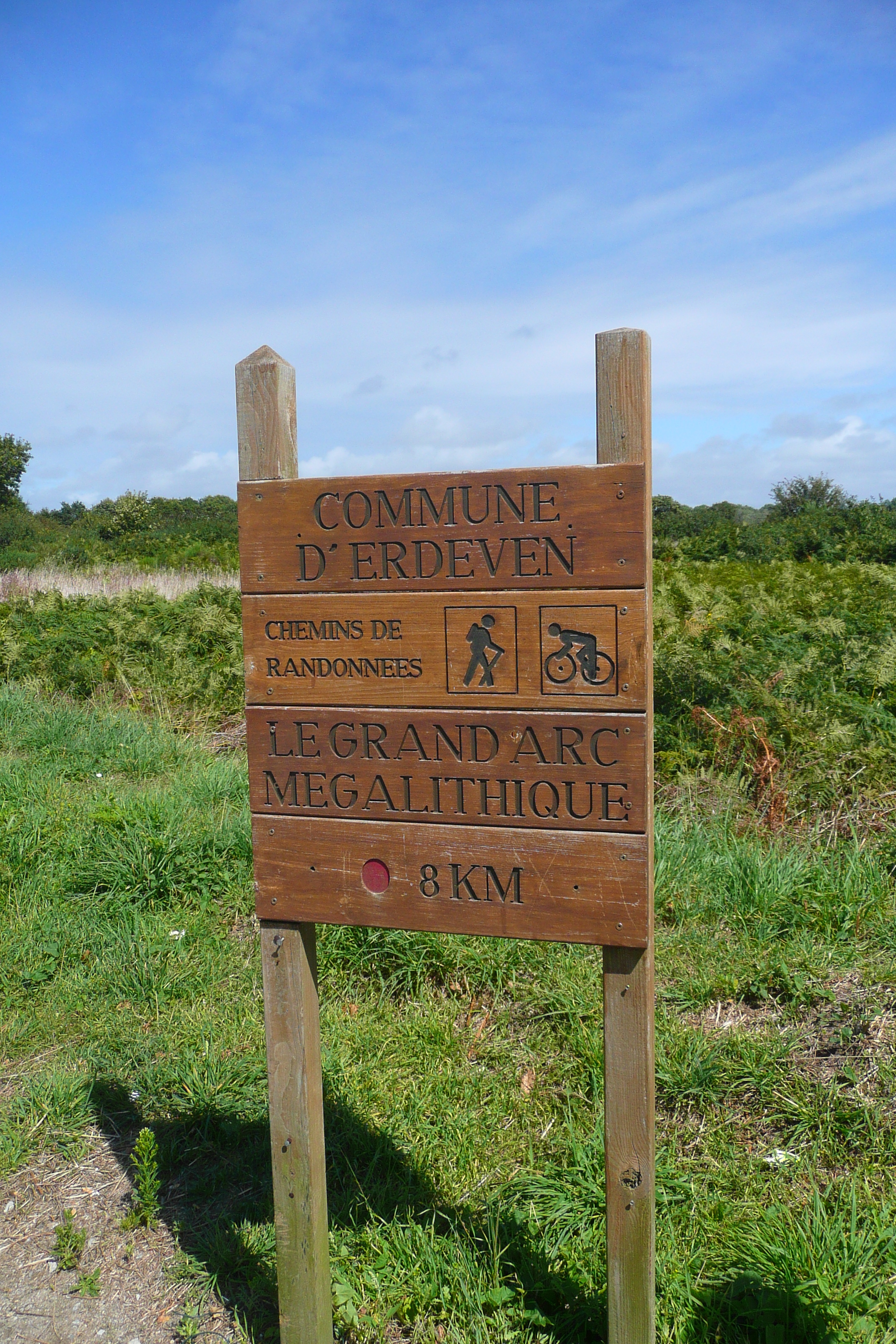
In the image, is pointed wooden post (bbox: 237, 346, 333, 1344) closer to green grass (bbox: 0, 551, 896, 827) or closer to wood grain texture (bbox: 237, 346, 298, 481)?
wood grain texture (bbox: 237, 346, 298, 481)

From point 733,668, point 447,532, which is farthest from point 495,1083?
point 733,668

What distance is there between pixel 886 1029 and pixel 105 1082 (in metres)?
Result: 2.48

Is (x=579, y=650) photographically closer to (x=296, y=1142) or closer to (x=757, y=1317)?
(x=296, y=1142)

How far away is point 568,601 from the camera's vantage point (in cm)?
196

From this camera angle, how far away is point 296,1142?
2234mm

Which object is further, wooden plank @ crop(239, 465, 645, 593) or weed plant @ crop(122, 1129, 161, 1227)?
weed plant @ crop(122, 1129, 161, 1227)

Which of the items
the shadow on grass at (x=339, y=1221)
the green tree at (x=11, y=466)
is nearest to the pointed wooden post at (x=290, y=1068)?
the shadow on grass at (x=339, y=1221)

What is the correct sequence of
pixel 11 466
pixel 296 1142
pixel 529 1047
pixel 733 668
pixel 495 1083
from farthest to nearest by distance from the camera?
1. pixel 11 466
2. pixel 733 668
3. pixel 529 1047
4. pixel 495 1083
5. pixel 296 1142

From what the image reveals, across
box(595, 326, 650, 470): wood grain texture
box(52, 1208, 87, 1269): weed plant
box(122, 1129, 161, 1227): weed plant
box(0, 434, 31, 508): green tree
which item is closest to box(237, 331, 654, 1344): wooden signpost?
box(595, 326, 650, 470): wood grain texture

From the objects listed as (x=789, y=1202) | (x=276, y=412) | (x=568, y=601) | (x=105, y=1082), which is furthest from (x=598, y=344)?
(x=105, y=1082)

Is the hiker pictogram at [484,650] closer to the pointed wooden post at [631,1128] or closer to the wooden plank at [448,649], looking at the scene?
the wooden plank at [448,649]

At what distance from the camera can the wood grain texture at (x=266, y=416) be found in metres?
2.17

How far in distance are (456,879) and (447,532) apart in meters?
0.76

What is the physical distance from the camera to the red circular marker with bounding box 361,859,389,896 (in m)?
2.18
